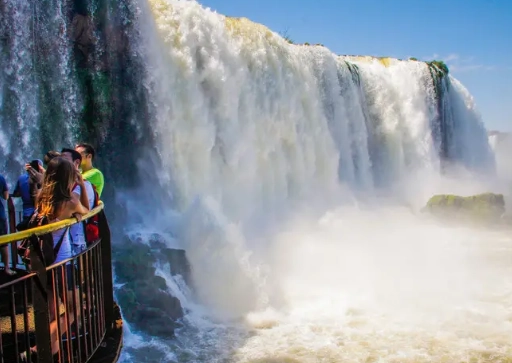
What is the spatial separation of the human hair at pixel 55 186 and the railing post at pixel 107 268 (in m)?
0.71

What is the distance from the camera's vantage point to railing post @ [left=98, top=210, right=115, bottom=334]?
4117 mm

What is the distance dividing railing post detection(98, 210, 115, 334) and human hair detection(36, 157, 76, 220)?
28.0 inches

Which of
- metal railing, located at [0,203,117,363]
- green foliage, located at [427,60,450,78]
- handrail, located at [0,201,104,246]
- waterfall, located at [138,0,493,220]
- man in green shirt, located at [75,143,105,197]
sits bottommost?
metal railing, located at [0,203,117,363]

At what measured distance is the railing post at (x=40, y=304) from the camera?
8.95 feet

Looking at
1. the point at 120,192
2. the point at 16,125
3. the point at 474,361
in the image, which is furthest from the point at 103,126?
the point at 474,361

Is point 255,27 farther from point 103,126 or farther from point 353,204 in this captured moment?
point 353,204

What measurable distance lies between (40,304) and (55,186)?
832 millimetres

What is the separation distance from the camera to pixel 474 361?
822cm

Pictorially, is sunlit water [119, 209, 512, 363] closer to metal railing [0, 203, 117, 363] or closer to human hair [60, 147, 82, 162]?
metal railing [0, 203, 117, 363]

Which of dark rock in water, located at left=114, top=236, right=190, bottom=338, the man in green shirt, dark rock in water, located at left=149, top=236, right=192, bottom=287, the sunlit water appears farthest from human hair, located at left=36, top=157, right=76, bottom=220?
dark rock in water, located at left=149, top=236, right=192, bottom=287

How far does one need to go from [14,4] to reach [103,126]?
317 centimetres

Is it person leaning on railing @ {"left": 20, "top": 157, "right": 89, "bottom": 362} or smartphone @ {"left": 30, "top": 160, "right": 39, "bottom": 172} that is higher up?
smartphone @ {"left": 30, "top": 160, "right": 39, "bottom": 172}

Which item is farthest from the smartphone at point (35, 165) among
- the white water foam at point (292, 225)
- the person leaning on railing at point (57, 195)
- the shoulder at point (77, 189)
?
the white water foam at point (292, 225)

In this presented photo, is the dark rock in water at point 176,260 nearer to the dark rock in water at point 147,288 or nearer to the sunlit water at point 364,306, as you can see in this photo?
the dark rock in water at point 147,288
